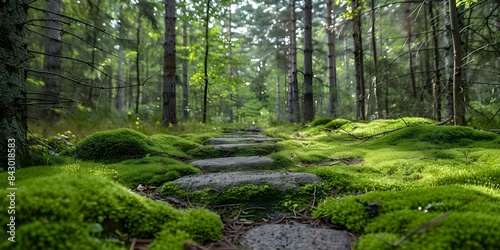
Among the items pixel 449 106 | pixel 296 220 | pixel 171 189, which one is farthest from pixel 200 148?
pixel 449 106

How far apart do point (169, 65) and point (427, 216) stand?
27.1 feet

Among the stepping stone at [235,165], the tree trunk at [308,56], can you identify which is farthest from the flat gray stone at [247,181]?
the tree trunk at [308,56]

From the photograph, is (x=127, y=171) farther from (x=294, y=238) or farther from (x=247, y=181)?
(x=294, y=238)

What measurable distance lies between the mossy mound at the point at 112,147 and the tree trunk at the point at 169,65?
4.69 m

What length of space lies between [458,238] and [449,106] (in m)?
6.29

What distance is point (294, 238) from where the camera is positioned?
1685mm

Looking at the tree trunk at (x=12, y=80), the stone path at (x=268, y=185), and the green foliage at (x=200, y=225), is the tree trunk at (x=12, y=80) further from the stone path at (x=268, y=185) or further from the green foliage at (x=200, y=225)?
the green foliage at (x=200, y=225)

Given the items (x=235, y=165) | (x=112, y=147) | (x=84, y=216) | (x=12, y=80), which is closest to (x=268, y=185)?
(x=235, y=165)

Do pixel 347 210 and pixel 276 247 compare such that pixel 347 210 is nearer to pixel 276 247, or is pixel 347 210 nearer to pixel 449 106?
pixel 276 247

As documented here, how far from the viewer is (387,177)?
2662 millimetres

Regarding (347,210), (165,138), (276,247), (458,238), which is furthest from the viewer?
(165,138)

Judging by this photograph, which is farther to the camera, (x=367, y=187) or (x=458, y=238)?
(x=367, y=187)

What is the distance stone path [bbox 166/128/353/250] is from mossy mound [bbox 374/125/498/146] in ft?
8.09

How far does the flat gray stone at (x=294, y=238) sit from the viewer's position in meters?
1.59
